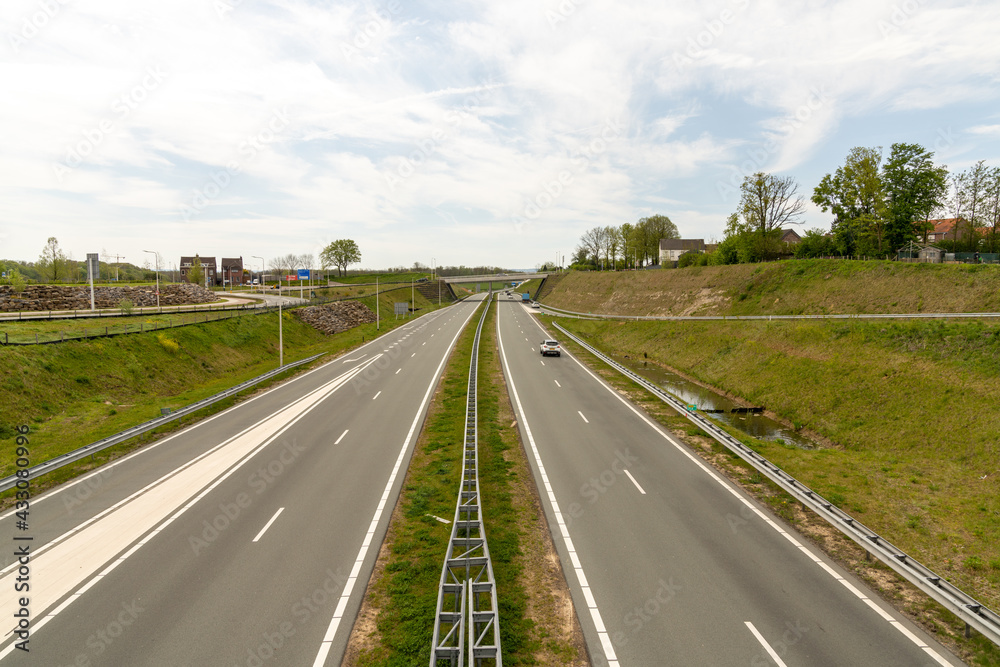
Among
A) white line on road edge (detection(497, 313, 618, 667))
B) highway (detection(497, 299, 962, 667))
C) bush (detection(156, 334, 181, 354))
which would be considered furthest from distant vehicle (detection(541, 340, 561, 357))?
bush (detection(156, 334, 181, 354))

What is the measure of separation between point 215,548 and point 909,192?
7122 centimetres

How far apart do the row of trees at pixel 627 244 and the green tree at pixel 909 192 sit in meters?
59.4

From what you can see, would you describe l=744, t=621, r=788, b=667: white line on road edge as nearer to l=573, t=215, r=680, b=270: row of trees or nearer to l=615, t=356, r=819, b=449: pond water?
l=615, t=356, r=819, b=449: pond water

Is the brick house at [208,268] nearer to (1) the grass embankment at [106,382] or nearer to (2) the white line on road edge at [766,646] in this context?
(1) the grass embankment at [106,382]

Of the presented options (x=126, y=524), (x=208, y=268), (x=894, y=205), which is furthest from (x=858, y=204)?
(x=208, y=268)

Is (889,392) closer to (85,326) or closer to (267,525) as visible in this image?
(267,525)

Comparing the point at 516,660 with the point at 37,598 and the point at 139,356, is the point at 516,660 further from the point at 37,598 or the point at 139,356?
the point at 139,356

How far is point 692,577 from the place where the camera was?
424 inches

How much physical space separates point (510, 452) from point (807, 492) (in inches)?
407

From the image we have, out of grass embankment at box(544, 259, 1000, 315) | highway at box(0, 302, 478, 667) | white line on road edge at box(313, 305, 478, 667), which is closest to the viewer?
white line on road edge at box(313, 305, 478, 667)

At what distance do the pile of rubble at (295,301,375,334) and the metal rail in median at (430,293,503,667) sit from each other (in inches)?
2296

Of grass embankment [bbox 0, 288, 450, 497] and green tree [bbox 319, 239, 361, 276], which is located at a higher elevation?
green tree [bbox 319, 239, 361, 276]

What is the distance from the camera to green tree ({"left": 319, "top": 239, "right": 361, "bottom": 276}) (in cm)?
15962

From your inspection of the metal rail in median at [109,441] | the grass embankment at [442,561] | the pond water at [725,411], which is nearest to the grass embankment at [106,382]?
the metal rail in median at [109,441]
